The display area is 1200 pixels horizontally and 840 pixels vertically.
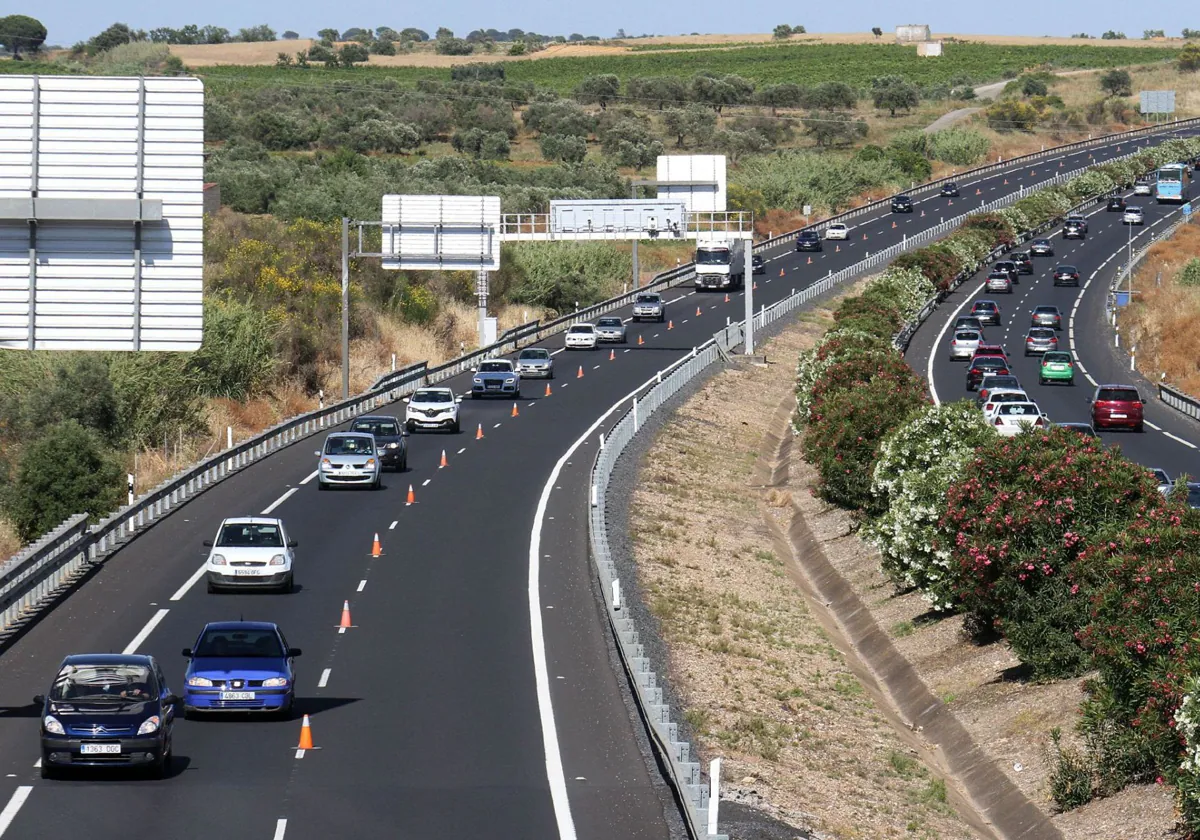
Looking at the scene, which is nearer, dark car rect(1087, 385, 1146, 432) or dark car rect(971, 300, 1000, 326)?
dark car rect(1087, 385, 1146, 432)

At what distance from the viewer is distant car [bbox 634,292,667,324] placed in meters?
91.9

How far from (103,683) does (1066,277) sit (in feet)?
297

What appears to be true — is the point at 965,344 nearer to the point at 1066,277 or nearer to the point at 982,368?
the point at 982,368

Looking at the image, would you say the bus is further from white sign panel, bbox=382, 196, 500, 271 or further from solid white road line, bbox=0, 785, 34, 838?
solid white road line, bbox=0, 785, 34, 838

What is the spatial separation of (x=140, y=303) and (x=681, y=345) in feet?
202

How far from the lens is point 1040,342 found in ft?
263

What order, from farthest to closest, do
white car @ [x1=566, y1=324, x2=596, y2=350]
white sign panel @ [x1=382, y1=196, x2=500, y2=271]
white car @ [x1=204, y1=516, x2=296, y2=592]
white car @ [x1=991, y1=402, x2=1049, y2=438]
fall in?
white car @ [x1=566, y1=324, x2=596, y2=350] < white sign panel @ [x1=382, y1=196, x2=500, y2=271] < white car @ [x1=991, y1=402, x2=1049, y2=438] < white car @ [x1=204, y1=516, x2=296, y2=592]

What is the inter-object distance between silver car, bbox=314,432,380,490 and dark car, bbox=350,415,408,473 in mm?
1791

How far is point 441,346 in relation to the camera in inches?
3666

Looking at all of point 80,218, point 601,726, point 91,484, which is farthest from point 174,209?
point 91,484

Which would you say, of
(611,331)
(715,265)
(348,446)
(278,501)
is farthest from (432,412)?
(715,265)

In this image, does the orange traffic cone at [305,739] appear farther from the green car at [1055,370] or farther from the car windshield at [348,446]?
the green car at [1055,370]

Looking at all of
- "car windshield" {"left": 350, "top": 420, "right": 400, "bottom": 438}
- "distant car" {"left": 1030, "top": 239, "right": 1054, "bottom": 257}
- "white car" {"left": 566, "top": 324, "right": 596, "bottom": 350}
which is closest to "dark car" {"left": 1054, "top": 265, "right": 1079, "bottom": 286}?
"distant car" {"left": 1030, "top": 239, "right": 1054, "bottom": 257}

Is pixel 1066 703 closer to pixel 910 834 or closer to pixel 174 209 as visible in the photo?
pixel 910 834
